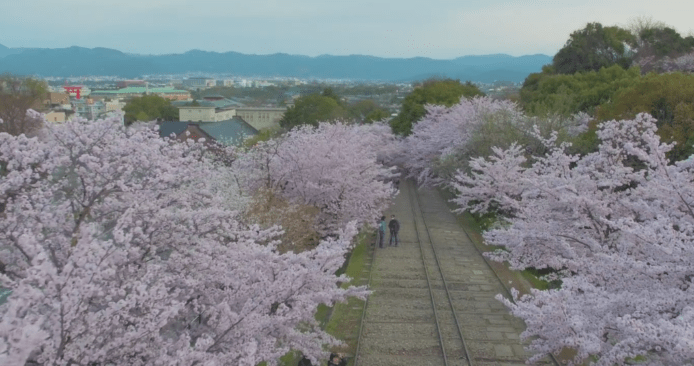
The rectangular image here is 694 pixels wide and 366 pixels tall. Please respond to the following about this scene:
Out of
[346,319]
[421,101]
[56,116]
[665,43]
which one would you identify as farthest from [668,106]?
[56,116]

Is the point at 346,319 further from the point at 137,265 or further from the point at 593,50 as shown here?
the point at 593,50

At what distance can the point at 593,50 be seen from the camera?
186 ft

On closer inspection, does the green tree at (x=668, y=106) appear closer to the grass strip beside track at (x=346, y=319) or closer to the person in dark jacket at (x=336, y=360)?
the grass strip beside track at (x=346, y=319)

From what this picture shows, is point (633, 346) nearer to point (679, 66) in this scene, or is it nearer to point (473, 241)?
point (473, 241)

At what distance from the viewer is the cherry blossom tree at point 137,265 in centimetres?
645

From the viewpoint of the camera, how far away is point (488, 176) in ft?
77.0

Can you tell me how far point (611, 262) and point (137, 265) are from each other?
6648 mm

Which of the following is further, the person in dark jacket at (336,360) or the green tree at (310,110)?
the green tree at (310,110)

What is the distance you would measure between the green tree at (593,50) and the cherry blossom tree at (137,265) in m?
51.3

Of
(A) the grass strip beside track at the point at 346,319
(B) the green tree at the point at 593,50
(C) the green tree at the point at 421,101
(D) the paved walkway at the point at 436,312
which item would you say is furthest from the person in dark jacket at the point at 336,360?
(B) the green tree at the point at 593,50

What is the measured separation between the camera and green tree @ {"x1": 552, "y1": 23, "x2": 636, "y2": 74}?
184 ft

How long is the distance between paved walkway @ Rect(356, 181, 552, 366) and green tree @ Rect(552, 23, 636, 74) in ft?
119

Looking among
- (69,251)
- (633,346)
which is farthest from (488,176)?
(69,251)

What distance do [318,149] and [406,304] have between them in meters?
6.98
